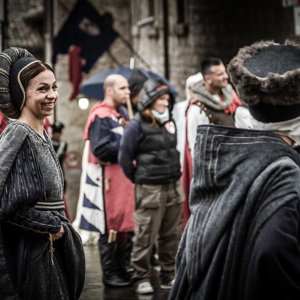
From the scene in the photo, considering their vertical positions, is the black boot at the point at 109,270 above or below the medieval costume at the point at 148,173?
below

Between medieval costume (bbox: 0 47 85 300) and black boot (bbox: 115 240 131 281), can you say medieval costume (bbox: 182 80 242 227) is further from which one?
medieval costume (bbox: 0 47 85 300)

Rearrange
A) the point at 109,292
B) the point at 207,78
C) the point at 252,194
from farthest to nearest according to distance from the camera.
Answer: the point at 207,78
the point at 109,292
the point at 252,194

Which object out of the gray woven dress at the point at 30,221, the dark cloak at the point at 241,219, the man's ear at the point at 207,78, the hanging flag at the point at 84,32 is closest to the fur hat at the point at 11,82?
the gray woven dress at the point at 30,221

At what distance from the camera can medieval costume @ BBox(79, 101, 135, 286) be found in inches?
304

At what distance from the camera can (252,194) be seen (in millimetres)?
2785

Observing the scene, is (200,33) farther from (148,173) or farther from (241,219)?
(241,219)

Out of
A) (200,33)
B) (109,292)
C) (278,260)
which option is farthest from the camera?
(200,33)

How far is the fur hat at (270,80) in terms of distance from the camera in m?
2.83

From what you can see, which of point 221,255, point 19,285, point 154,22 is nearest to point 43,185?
point 19,285

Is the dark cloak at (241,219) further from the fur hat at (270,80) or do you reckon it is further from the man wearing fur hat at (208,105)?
the man wearing fur hat at (208,105)

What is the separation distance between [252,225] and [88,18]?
11314mm

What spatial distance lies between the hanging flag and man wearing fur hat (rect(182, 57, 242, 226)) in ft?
18.6

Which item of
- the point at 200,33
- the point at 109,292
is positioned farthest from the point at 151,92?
the point at 200,33

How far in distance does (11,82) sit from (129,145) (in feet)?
10.3
